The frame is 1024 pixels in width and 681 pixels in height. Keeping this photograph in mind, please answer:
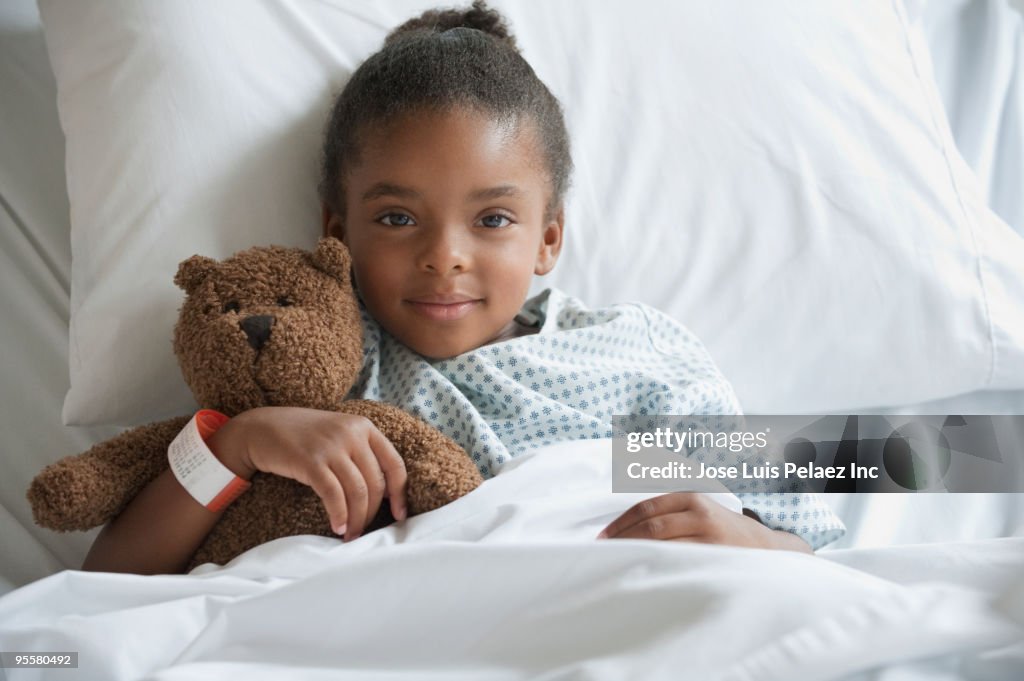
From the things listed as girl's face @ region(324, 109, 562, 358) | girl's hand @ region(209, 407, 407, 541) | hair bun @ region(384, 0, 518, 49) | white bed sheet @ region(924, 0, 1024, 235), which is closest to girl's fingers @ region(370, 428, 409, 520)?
girl's hand @ region(209, 407, 407, 541)

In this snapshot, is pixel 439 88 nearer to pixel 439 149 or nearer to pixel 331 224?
pixel 439 149

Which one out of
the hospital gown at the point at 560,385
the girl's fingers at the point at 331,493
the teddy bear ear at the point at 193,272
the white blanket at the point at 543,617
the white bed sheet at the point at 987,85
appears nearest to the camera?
the white blanket at the point at 543,617

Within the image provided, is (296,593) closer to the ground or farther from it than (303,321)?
closer to the ground

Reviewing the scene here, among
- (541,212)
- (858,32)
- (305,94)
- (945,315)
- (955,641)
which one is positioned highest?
(858,32)

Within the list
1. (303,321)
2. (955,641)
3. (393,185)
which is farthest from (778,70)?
(955,641)

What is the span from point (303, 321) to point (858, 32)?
103cm

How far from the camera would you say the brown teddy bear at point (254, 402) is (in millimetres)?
962

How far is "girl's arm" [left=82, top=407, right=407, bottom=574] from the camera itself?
0.93 metres

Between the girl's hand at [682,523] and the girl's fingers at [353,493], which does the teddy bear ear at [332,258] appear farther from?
the girl's hand at [682,523]

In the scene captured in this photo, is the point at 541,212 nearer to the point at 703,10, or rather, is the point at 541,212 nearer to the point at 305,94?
the point at 305,94

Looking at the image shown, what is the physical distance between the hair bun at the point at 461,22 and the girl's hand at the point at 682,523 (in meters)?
0.65

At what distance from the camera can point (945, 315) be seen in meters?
1.43

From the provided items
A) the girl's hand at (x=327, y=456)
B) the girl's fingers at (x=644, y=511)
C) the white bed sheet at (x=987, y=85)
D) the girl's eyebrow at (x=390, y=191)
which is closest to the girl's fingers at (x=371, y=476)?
the girl's hand at (x=327, y=456)

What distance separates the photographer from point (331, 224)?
1253 millimetres
